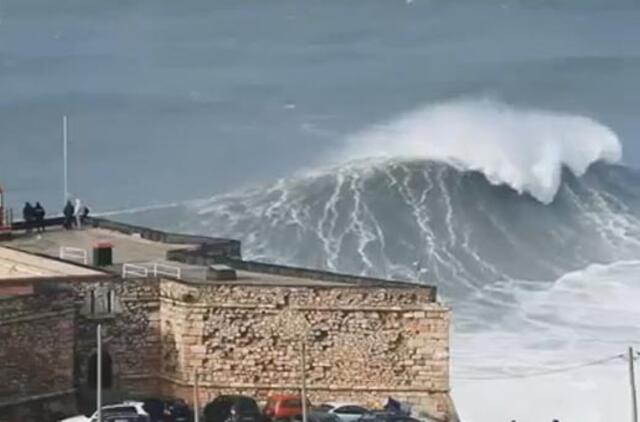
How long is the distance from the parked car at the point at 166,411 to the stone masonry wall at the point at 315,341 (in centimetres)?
133

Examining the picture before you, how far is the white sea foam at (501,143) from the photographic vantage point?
76.1 metres

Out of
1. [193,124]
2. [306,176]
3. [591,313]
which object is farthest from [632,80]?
[591,313]

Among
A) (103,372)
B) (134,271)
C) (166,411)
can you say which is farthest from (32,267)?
(166,411)

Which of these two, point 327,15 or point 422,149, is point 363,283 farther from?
point 327,15

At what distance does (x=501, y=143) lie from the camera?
82.1 metres

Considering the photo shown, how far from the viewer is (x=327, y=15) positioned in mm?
152875

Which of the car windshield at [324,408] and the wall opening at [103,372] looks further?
the wall opening at [103,372]

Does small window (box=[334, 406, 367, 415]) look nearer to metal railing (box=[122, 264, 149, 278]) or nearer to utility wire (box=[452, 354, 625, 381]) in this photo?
metal railing (box=[122, 264, 149, 278])

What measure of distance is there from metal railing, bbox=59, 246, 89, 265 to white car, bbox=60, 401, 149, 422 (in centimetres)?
501

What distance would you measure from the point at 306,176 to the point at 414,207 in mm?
7023

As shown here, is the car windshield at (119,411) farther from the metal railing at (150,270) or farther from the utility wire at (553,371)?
the utility wire at (553,371)

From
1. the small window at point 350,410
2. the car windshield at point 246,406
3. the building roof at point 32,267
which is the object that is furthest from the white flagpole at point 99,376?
the small window at point 350,410

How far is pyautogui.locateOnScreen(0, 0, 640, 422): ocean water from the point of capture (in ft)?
168

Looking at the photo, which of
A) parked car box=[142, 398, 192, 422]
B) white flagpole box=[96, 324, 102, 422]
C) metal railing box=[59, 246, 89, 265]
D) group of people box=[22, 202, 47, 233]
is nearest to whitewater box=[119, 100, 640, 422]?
group of people box=[22, 202, 47, 233]
